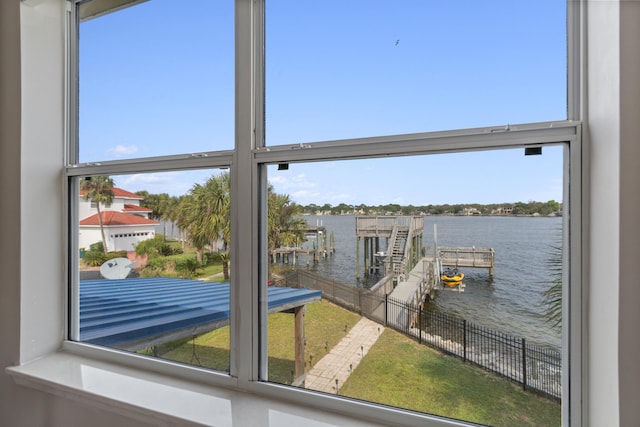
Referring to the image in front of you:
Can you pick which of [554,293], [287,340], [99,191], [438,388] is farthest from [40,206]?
[554,293]

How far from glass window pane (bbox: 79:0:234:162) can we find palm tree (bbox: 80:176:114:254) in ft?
0.35

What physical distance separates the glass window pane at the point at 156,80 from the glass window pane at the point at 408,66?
0.23 metres

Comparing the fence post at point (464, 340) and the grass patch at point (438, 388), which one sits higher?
the fence post at point (464, 340)

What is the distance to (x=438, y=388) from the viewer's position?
107 centimetres

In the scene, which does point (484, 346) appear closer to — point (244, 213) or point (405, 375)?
point (405, 375)

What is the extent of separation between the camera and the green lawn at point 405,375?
991 millimetres

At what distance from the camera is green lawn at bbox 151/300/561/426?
991mm

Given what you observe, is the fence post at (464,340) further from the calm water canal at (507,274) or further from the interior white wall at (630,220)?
the interior white wall at (630,220)

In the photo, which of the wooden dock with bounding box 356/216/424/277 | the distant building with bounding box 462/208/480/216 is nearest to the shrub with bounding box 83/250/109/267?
the wooden dock with bounding box 356/216/424/277

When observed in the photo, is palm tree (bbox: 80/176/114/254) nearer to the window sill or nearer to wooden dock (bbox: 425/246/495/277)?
the window sill

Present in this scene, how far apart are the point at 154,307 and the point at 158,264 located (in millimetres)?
207

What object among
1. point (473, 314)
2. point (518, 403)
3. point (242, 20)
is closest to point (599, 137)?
→ point (473, 314)

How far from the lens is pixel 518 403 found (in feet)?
3.23

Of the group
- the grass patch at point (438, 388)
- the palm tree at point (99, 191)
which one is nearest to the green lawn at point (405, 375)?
the grass patch at point (438, 388)
